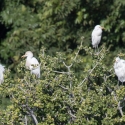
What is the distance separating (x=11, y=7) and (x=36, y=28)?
0.65 meters

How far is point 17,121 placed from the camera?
6637mm

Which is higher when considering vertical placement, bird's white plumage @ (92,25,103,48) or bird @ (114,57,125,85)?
bird's white plumage @ (92,25,103,48)

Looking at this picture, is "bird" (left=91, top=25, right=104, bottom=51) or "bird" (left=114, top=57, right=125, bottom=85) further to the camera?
"bird" (left=91, top=25, right=104, bottom=51)

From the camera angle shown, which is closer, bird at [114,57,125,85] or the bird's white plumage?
bird at [114,57,125,85]

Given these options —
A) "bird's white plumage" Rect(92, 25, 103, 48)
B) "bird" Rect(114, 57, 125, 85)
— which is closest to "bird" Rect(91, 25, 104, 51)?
"bird's white plumage" Rect(92, 25, 103, 48)

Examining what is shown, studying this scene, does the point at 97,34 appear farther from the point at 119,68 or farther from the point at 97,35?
the point at 119,68

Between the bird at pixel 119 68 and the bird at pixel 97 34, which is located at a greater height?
the bird at pixel 97 34

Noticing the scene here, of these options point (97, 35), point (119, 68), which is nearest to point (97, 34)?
point (97, 35)

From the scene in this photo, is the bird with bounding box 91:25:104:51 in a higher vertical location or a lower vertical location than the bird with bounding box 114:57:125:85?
higher

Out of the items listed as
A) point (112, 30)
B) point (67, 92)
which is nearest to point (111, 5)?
point (112, 30)

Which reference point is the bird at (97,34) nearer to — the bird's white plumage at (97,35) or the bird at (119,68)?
the bird's white plumage at (97,35)

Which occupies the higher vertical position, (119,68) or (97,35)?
(97,35)

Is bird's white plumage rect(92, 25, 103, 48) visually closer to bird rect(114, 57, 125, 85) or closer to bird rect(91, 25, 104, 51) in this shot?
bird rect(91, 25, 104, 51)

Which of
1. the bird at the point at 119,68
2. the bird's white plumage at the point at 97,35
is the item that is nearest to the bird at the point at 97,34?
the bird's white plumage at the point at 97,35
